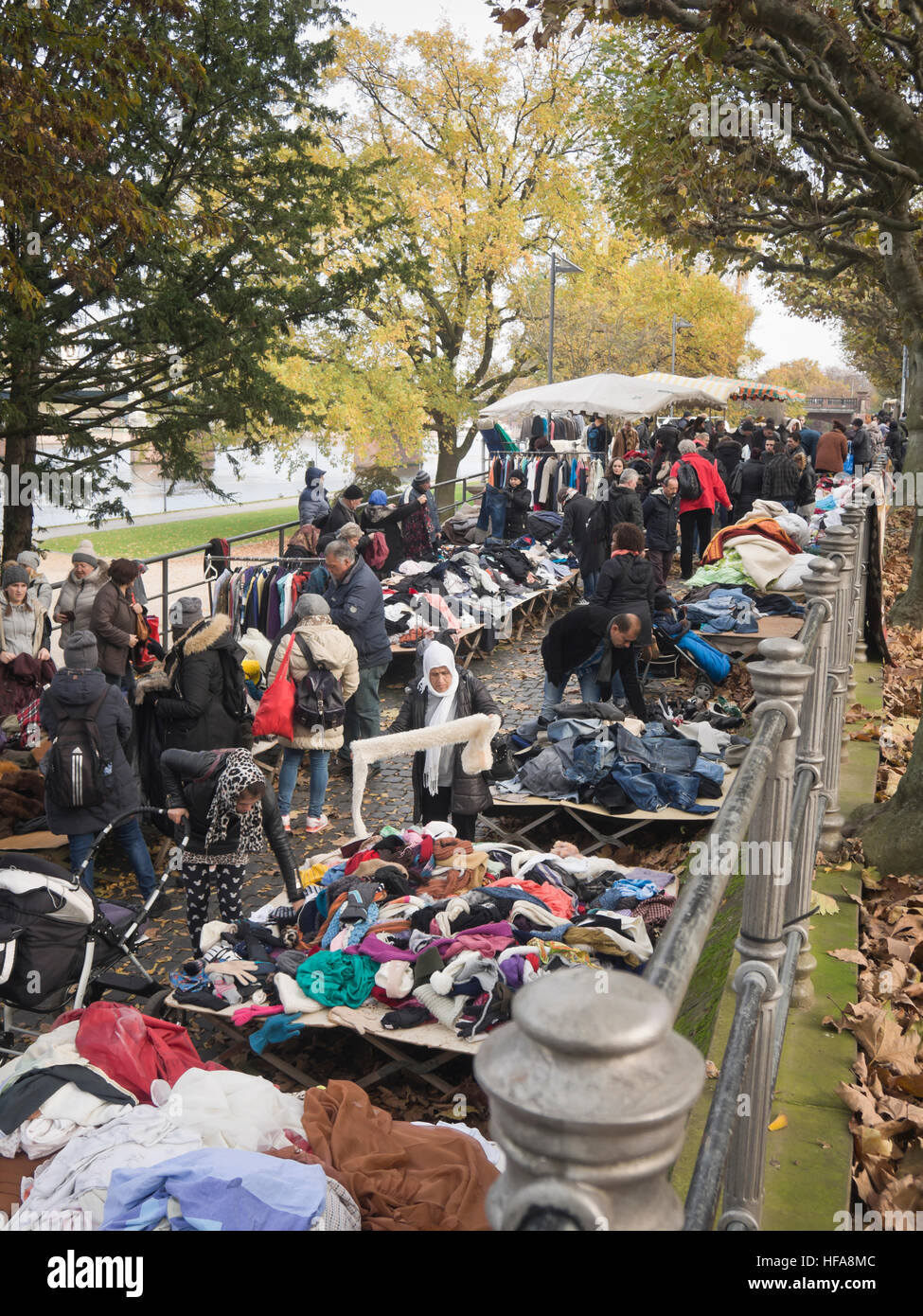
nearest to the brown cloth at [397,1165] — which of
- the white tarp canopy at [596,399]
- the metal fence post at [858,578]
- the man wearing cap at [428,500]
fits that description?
the metal fence post at [858,578]

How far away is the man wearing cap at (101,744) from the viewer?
7250 millimetres

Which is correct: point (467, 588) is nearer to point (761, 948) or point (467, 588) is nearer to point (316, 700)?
point (316, 700)

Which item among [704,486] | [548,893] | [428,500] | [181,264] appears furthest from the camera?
[704,486]

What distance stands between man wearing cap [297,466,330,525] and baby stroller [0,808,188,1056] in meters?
8.71

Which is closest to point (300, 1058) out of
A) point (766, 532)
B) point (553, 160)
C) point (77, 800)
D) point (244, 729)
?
point (77, 800)

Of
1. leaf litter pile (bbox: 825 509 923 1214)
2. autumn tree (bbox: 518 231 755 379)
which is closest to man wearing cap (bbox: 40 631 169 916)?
leaf litter pile (bbox: 825 509 923 1214)

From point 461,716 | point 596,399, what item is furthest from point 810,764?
point 596,399

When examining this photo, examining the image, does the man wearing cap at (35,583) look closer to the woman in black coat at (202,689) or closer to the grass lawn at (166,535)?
the woman in black coat at (202,689)

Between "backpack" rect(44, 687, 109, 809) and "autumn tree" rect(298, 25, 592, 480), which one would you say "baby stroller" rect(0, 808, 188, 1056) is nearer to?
"backpack" rect(44, 687, 109, 809)

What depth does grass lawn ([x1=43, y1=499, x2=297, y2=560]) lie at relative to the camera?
32.8 metres

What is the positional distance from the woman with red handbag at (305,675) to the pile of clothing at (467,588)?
371 centimetres

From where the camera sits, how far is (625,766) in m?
8.28

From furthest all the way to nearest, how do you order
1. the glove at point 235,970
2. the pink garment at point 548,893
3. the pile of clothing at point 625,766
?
1. the pile of clothing at point 625,766
2. the pink garment at point 548,893
3. the glove at point 235,970

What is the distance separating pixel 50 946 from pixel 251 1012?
1.12 metres
